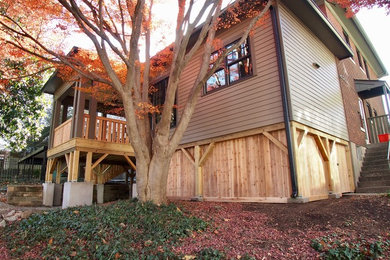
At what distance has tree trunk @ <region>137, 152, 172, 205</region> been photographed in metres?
5.43

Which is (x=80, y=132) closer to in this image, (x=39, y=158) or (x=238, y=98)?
(x=238, y=98)

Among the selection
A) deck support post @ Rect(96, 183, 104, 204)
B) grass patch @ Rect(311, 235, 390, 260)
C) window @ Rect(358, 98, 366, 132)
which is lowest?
grass patch @ Rect(311, 235, 390, 260)

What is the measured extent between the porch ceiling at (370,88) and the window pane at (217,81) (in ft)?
23.3

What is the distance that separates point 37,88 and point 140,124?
517 inches

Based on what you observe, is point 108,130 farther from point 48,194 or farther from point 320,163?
point 320,163

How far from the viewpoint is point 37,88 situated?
15.8 m

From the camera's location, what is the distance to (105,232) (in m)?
4.04

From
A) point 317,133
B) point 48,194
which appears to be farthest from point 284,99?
point 48,194

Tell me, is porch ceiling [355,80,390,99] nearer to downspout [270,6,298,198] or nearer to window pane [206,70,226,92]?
downspout [270,6,298,198]

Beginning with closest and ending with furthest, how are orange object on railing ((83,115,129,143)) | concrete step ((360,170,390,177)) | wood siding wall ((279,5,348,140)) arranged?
wood siding wall ((279,5,348,140)) < concrete step ((360,170,390,177)) < orange object on railing ((83,115,129,143))

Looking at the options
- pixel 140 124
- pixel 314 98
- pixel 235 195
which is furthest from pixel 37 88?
pixel 314 98

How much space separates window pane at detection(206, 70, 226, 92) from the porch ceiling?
710 centimetres

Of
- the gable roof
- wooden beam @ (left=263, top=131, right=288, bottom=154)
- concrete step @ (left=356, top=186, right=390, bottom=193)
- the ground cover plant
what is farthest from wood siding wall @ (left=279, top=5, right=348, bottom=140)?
the gable roof

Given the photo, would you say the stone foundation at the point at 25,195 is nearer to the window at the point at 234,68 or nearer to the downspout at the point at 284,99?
the window at the point at 234,68
